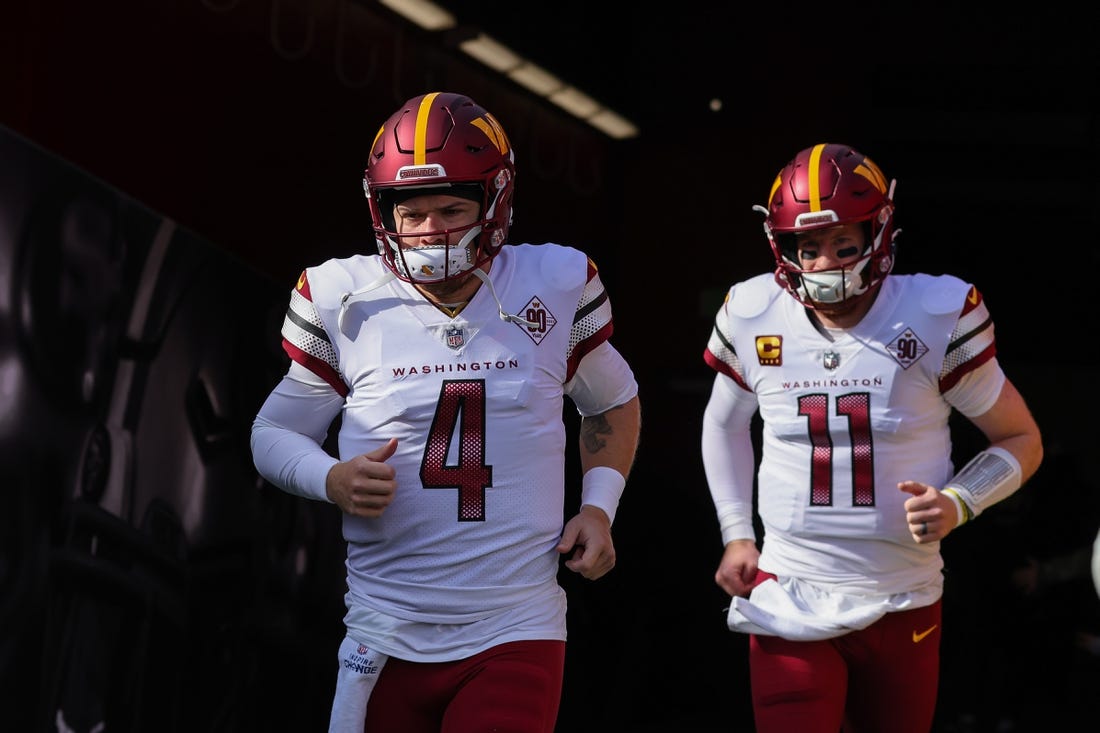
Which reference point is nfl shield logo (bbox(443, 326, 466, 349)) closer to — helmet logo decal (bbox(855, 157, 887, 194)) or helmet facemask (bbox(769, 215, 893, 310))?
helmet facemask (bbox(769, 215, 893, 310))

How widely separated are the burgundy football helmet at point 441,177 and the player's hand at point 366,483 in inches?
13.9

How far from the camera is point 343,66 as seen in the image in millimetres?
7031

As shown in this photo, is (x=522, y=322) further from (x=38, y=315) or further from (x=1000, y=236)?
(x=1000, y=236)

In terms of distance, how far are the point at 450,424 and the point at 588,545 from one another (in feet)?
1.13

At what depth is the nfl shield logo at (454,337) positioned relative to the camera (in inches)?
107

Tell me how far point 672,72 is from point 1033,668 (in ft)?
14.4

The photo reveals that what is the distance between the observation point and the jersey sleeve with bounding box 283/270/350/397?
9.16 feet

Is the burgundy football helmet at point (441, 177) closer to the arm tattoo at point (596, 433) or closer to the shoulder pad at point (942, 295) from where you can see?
the arm tattoo at point (596, 433)

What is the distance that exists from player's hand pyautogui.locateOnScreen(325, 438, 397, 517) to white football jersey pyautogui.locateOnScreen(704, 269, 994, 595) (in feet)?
4.14

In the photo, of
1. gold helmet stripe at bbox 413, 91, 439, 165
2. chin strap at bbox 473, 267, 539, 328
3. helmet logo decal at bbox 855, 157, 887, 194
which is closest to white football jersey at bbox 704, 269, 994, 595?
helmet logo decal at bbox 855, 157, 887, 194

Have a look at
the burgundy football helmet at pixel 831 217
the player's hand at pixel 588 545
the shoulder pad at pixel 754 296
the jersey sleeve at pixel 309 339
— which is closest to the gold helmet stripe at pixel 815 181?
the burgundy football helmet at pixel 831 217

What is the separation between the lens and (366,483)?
251 cm

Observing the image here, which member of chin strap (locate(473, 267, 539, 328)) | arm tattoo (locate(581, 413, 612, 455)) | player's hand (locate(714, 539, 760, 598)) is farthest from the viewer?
player's hand (locate(714, 539, 760, 598))

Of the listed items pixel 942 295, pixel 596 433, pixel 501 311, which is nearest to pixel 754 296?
pixel 942 295
